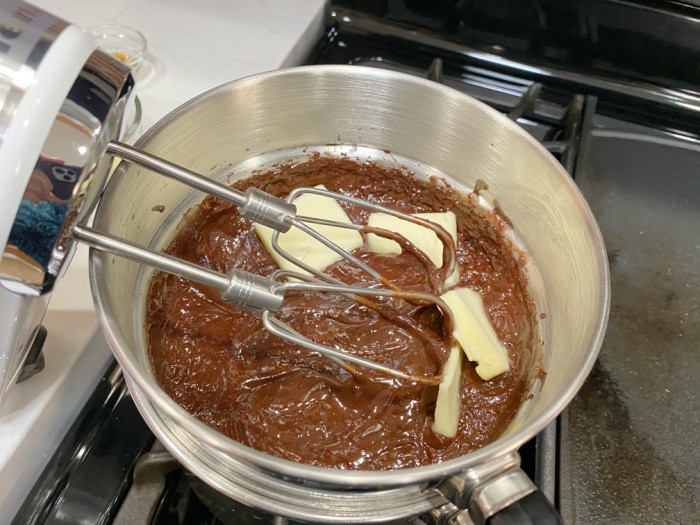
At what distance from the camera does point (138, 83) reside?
937 millimetres

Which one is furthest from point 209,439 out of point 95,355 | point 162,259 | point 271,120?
point 271,120

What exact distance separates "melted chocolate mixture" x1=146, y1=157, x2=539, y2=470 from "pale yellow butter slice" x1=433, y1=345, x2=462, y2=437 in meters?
0.01

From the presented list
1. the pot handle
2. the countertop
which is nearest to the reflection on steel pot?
the pot handle

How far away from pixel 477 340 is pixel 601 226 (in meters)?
0.36

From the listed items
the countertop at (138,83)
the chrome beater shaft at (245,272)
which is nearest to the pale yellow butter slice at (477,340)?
the chrome beater shaft at (245,272)

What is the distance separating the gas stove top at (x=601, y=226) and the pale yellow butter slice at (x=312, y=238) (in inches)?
9.9

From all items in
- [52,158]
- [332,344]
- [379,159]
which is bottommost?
[332,344]

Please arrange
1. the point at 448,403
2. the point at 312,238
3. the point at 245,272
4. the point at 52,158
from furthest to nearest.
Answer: the point at 312,238 → the point at 448,403 → the point at 245,272 → the point at 52,158

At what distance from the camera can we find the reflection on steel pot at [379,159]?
460 mm

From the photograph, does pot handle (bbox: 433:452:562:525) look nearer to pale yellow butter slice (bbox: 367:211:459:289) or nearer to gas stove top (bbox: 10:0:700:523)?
gas stove top (bbox: 10:0:700:523)

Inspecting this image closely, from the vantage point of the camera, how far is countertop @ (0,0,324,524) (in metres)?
0.62

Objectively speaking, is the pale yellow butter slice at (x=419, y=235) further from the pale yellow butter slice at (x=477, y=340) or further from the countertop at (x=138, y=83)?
the countertop at (x=138, y=83)

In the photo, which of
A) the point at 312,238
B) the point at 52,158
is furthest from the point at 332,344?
the point at 52,158

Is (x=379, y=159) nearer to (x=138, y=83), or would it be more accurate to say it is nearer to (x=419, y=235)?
(x=419, y=235)
